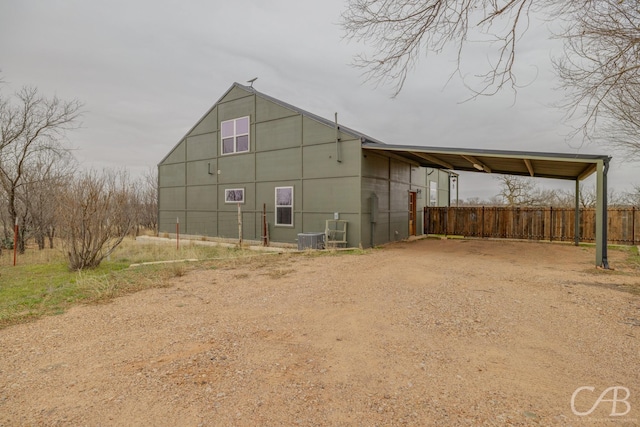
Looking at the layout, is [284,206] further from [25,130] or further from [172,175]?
[25,130]

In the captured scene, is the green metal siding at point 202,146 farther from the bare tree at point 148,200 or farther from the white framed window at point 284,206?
the bare tree at point 148,200

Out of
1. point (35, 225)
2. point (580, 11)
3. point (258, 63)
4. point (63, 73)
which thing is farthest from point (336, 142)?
point (35, 225)

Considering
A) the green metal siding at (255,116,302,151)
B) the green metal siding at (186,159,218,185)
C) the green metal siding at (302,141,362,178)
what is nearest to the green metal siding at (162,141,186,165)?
the green metal siding at (186,159,218,185)

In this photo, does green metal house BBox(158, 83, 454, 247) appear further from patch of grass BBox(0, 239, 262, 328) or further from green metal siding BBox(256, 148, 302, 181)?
patch of grass BBox(0, 239, 262, 328)

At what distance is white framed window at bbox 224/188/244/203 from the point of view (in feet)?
46.3

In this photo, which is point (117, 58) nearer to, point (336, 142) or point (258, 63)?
point (258, 63)

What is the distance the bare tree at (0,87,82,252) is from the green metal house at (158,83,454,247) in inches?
197

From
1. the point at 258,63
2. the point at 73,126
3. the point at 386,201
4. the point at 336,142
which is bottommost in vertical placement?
the point at 386,201

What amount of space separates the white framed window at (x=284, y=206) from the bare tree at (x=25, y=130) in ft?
39.0

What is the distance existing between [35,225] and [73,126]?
5785 mm

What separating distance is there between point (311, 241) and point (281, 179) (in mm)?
3373

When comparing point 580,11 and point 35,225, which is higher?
point 580,11

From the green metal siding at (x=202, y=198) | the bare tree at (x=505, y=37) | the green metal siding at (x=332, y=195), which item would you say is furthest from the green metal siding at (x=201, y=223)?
the bare tree at (x=505, y=37)

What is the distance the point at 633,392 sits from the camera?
247 cm
